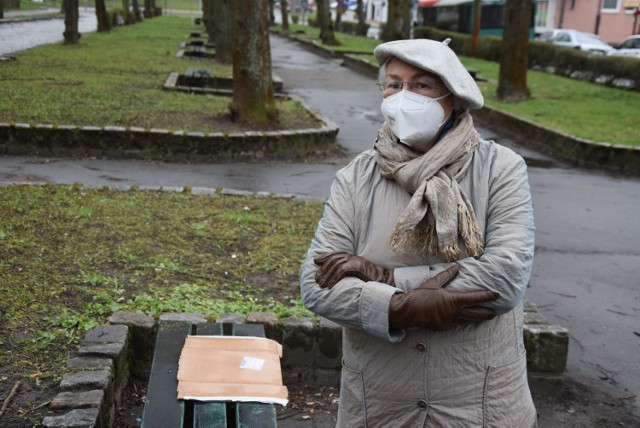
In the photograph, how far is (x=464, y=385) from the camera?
2.53 meters

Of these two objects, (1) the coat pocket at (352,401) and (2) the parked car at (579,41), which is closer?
(1) the coat pocket at (352,401)

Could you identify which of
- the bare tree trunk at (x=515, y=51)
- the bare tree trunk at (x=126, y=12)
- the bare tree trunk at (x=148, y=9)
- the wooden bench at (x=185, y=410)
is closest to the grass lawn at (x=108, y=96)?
the bare tree trunk at (x=515, y=51)

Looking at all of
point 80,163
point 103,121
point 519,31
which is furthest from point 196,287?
point 519,31

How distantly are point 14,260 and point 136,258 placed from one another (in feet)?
2.88

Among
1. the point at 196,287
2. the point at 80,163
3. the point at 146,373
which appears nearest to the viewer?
the point at 146,373

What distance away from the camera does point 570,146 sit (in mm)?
13766

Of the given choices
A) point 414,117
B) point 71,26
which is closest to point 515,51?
point 414,117

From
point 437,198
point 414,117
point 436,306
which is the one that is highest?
point 414,117

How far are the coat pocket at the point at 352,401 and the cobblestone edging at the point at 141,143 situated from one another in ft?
30.1

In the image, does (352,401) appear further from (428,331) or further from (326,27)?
(326,27)

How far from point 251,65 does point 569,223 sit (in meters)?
5.98

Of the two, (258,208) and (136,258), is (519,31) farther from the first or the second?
(136,258)

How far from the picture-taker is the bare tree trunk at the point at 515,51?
17859 millimetres

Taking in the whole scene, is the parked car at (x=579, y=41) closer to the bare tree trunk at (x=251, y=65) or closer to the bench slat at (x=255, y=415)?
the bare tree trunk at (x=251, y=65)
